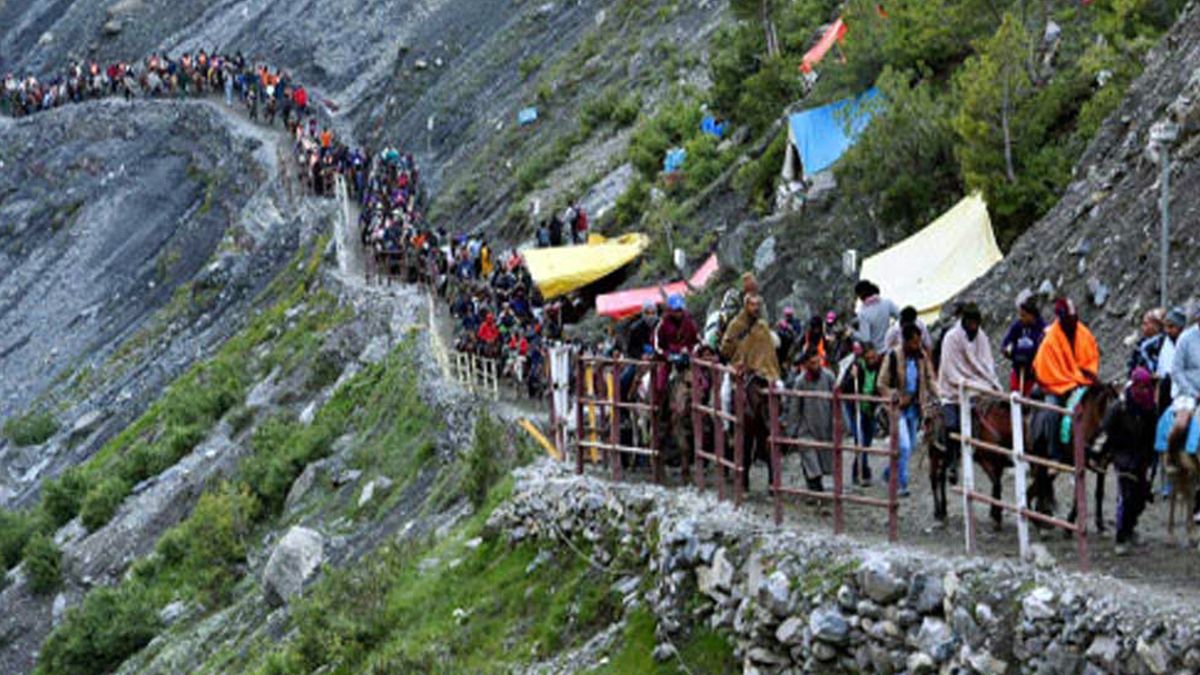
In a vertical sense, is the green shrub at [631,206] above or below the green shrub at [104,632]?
above

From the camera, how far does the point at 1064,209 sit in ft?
82.8

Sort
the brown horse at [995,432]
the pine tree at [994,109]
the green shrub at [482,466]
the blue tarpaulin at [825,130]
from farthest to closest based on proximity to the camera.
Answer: the blue tarpaulin at [825,130], the pine tree at [994,109], the green shrub at [482,466], the brown horse at [995,432]

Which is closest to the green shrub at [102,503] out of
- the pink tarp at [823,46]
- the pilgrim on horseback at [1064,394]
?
the pink tarp at [823,46]

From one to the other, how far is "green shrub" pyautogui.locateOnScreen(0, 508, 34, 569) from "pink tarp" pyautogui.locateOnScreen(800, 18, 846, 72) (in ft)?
56.4

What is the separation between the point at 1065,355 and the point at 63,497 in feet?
100

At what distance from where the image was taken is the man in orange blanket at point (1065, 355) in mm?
14578

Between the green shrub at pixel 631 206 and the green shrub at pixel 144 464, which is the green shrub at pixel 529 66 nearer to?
the green shrub at pixel 631 206

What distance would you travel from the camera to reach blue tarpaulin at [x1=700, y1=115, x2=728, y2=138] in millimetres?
44219

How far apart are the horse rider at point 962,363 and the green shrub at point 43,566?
2491cm

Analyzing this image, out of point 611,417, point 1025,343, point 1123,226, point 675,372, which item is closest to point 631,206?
point 1123,226

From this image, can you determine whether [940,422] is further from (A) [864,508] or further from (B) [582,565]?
(B) [582,565]

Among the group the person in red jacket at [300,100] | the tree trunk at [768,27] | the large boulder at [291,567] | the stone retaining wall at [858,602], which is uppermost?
the person in red jacket at [300,100]

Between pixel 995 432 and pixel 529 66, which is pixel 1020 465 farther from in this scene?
pixel 529 66

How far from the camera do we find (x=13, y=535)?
1603 inches
